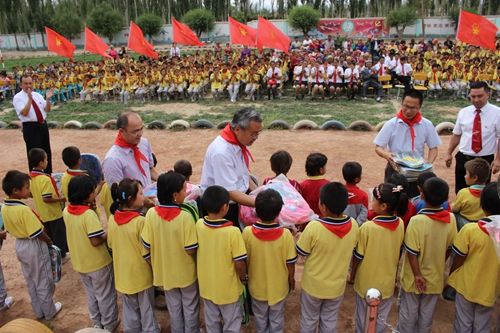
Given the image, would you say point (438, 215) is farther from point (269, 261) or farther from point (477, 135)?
point (477, 135)

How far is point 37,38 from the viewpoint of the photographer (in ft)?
161

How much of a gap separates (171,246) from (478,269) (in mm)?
2212

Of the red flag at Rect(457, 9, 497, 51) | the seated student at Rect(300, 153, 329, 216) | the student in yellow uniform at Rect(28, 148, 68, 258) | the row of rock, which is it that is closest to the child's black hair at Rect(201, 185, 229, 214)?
the seated student at Rect(300, 153, 329, 216)

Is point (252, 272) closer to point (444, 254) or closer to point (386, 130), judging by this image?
point (444, 254)

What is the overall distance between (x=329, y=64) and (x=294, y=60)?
2.75m

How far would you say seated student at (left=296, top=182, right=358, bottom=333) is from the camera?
112 inches

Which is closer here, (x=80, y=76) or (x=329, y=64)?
(x=329, y=64)

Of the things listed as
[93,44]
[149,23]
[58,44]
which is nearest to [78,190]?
[58,44]

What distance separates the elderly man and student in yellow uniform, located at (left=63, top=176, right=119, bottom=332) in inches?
36.9

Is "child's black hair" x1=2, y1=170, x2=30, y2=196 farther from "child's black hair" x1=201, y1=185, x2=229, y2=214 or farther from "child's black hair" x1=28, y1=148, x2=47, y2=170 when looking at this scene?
"child's black hair" x1=201, y1=185, x2=229, y2=214

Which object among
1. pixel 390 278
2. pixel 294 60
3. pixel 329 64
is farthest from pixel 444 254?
pixel 294 60

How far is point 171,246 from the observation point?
9.93ft

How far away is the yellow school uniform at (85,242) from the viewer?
3254 mm

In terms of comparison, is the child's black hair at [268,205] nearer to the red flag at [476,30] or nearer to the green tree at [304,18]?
the red flag at [476,30]
